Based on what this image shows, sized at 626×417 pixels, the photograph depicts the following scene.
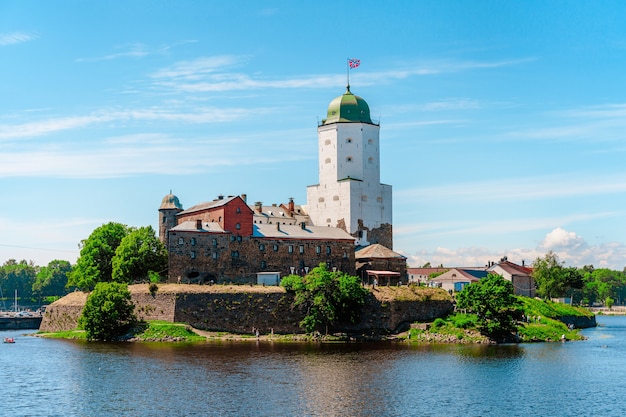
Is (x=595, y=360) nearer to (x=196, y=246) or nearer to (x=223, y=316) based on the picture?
(x=223, y=316)

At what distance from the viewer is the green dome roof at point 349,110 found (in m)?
116

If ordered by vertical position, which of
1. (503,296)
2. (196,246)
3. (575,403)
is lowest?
(575,403)

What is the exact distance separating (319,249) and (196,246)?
16.9 m

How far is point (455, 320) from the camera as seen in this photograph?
88.4m

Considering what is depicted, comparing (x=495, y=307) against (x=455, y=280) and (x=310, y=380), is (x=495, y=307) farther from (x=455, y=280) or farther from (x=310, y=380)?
(x=455, y=280)

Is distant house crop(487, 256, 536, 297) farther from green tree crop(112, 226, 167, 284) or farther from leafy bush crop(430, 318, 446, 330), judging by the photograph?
green tree crop(112, 226, 167, 284)

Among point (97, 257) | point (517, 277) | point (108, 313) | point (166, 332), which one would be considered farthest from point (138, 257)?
point (517, 277)

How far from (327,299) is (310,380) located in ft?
95.4

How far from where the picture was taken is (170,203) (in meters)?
104

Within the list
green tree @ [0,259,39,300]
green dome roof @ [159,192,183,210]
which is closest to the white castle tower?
green dome roof @ [159,192,183,210]

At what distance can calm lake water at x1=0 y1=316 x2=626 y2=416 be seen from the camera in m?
47.3

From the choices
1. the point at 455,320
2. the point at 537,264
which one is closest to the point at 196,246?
the point at 455,320

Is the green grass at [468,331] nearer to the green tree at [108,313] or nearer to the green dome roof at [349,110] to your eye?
the green tree at [108,313]

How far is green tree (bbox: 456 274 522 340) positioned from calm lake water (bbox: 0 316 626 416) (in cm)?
370
